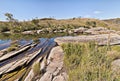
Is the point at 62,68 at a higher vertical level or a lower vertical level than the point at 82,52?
lower

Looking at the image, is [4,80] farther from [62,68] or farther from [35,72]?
[62,68]

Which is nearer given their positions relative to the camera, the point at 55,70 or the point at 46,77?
the point at 46,77

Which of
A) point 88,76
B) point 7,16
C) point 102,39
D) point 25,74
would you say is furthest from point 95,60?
point 7,16

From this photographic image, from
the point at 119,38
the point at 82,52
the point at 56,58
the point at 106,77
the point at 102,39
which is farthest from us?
the point at 119,38

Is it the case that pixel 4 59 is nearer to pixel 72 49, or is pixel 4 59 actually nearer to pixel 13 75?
pixel 13 75

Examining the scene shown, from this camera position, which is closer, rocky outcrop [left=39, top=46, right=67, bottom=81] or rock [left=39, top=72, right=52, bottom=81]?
rock [left=39, top=72, right=52, bottom=81]

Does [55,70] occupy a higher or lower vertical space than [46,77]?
lower

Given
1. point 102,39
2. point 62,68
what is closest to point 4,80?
point 62,68

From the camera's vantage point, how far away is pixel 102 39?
2431 cm

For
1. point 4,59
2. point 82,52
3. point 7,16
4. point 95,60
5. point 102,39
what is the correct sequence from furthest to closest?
point 7,16, point 102,39, point 4,59, point 82,52, point 95,60

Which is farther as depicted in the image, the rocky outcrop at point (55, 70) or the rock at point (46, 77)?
the rocky outcrop at point (55, 70)

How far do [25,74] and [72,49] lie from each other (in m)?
5.38

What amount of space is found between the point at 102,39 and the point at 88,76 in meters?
15.0

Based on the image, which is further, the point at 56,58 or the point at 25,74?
the point at 56,58
